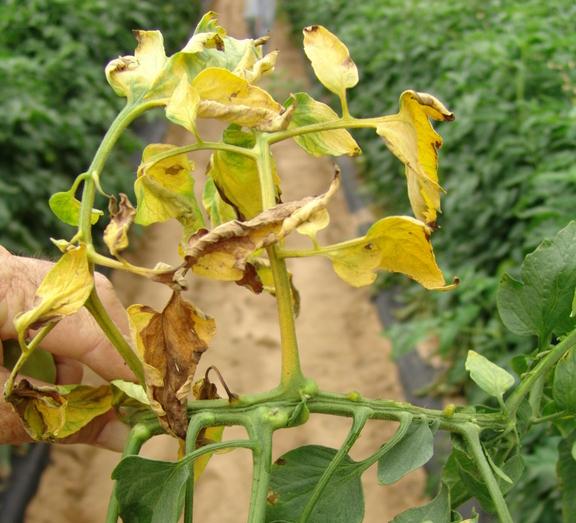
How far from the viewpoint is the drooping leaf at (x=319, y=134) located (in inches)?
23.5

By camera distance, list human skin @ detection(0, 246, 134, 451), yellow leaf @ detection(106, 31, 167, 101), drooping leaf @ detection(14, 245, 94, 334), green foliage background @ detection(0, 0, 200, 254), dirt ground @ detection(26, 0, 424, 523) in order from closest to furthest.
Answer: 1. drooping leaf @ detection(14, 245, 94, 334)
2. yellow leaf @ detection(106, 31, 167, 101)
3. human skin @ detection(0, 246, 134, 451)
4. dirt ground @ detection(26, 0, 424, 523)
5. green foliage background @ detection(0, 0, 200, 254)

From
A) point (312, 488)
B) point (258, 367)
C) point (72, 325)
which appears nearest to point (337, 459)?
point (312, 488)

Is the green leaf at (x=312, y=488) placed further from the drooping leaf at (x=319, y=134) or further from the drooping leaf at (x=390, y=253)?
the drooping leaf at (x=319, y=134)

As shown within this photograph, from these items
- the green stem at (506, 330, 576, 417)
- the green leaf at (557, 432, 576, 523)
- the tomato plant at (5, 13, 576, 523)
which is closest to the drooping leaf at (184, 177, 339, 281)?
the tomato plant at (5, 13, 576, 523)

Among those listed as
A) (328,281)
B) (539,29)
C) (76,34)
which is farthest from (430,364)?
(76,34)

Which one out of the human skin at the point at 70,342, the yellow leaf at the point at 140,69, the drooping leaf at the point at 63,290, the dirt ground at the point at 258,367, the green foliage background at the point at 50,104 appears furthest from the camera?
the green foliage background at the point at 50,104

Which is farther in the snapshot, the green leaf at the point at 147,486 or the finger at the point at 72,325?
the finger at the point at 72,325

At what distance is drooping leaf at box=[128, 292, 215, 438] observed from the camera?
0.49 metres

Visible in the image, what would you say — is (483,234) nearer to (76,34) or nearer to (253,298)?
(253,298)

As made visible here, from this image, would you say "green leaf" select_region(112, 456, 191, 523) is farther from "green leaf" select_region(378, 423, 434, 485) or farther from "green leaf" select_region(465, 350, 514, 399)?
"green leaf" select_region(465, 350, 514, 399)

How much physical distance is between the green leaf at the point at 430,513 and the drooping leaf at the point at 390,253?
0.48ft

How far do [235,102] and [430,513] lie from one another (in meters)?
0.31

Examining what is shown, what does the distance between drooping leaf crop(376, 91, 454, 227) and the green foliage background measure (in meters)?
2.25

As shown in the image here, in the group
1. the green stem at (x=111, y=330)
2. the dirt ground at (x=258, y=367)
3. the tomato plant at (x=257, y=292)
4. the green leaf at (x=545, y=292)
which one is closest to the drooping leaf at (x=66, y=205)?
the tomato plant at (x=257, y=292)
